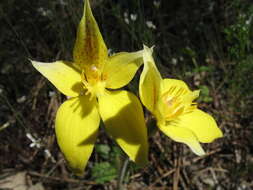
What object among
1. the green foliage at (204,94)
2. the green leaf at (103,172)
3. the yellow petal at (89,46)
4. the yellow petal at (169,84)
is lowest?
the green leaf at (103,172)

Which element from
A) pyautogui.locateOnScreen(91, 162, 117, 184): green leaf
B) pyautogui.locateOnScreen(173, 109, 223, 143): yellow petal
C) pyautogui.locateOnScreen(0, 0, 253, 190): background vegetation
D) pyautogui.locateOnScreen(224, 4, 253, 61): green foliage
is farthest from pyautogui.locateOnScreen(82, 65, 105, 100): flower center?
pyautogui.locateOnScreen(224, 4, 253, 61): green foliage

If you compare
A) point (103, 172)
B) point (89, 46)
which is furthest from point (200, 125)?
point (103, 172)

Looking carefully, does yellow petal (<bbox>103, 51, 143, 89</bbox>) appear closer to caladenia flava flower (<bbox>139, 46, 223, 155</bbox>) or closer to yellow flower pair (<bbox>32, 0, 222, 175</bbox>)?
yellow flower pair (<bbox>32, 0, 222, 175</bbox>)

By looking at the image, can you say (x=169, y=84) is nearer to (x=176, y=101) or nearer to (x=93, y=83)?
(x=176, y=101)

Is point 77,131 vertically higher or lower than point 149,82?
lower

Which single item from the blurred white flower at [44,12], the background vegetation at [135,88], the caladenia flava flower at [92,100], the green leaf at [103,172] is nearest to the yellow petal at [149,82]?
the caladenia flava flower at [92,100]

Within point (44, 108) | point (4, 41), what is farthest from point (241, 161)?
point (4, 41)

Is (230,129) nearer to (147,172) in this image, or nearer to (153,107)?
(147,172)

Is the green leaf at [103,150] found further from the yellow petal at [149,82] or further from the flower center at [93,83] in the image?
the yellow petal at [149,82]
